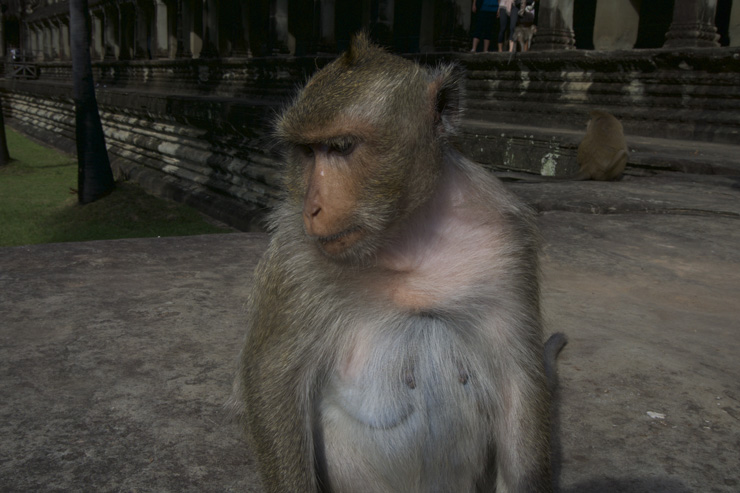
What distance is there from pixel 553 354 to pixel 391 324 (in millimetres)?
878

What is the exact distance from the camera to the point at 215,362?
7.39 feet

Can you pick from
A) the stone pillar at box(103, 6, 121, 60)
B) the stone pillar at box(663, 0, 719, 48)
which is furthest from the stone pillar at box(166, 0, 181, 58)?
the stone pillar at box(663, 0, 719, 48)

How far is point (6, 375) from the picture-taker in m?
2.11

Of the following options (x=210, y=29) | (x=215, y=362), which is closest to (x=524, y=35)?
(x=215, y=362)

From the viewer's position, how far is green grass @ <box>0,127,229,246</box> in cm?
798

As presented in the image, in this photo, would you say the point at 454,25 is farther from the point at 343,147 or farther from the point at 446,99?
the point at 343,147

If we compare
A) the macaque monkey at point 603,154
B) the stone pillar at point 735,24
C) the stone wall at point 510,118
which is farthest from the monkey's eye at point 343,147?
the stone pillar at point 735,24

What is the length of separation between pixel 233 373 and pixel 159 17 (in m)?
24.5

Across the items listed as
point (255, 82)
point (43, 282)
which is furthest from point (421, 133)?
point (255, 82)

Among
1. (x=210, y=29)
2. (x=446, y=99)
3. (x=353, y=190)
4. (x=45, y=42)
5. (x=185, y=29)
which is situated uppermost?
(x=45, y=42)

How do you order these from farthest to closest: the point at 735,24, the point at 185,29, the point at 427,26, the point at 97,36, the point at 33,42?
the point at 33,42, the point at 97,36, the point at 185,29, the point at 427,26, the point at 735,24

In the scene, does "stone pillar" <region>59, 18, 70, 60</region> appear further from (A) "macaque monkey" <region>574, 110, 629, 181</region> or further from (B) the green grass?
(A) "macaque monkey" <region>574, 110, 629, 181</region>

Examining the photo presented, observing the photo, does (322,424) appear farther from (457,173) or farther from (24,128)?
(24,128)

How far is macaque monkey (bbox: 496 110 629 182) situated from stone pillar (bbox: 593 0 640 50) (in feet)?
15.5
